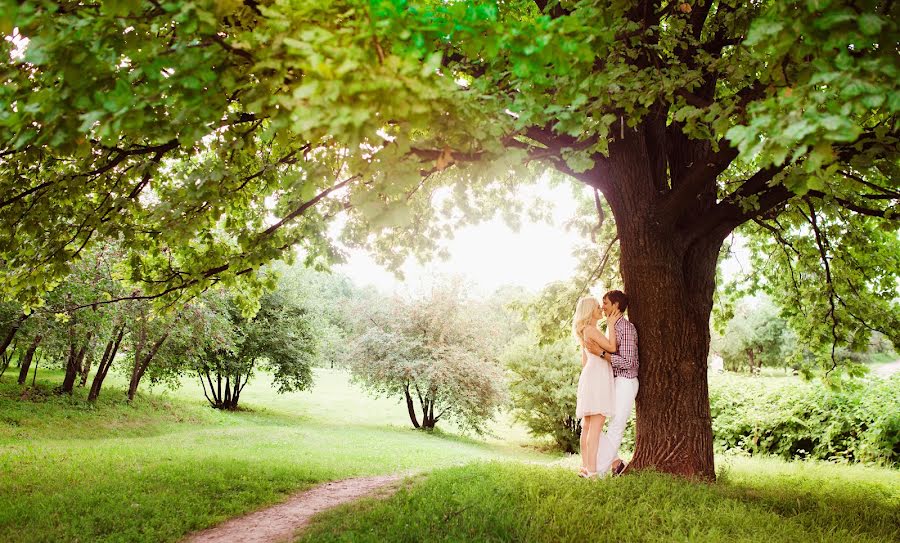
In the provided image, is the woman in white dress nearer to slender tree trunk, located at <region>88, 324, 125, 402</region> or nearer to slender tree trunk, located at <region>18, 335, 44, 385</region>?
slender tree trunk, located at <region>18, 335, 44, 385</region>

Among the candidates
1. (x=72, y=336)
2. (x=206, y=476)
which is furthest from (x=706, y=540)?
(x=72, y=336)

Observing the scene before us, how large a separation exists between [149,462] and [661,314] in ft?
28.9

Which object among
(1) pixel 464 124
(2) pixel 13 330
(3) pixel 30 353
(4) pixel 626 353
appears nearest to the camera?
(1) pixel 464 124

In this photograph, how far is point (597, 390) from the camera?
6.82 meters

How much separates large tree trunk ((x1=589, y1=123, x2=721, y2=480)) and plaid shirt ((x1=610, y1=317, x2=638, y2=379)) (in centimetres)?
9

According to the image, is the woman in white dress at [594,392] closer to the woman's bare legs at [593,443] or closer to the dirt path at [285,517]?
the woman's bare legs at [593,443]

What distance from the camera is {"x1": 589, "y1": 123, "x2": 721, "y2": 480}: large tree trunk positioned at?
6238 millimetres

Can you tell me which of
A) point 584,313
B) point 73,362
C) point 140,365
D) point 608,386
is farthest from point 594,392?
point 140,365

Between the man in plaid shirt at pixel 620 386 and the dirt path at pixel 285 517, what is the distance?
10.5 ft

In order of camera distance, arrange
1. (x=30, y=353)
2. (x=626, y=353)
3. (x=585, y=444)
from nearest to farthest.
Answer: (x=626, y=353), (x=585, y=444), (x=30, y=353)

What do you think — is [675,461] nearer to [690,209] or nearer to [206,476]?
[690,209]

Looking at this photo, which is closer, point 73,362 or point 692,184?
point 692,184

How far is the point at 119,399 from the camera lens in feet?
63.7

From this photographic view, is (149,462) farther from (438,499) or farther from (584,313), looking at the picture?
(584,313)
